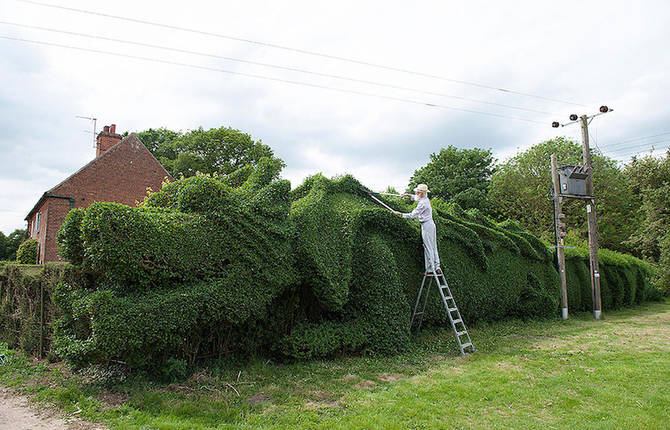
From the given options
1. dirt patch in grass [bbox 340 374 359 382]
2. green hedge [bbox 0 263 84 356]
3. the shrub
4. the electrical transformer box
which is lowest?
dirt patch in grass [bbox 340 374 359 382]

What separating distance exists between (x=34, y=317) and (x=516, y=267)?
11.9m

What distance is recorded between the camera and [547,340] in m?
9.72

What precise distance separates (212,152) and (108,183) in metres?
9.48

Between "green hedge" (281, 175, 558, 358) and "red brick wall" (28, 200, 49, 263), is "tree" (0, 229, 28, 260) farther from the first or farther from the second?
"green hedge" (281, 175, 558, 358)

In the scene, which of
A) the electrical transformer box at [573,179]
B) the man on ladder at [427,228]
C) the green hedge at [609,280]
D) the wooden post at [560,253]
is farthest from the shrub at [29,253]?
the green hedge at [609,280]

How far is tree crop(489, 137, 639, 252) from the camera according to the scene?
25.4m

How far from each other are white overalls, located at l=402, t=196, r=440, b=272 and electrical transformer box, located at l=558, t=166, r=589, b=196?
7.72 metres

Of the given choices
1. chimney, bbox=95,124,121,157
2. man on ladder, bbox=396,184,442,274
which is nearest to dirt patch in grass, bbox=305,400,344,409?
man on ladder, bbox=396,184,442,274

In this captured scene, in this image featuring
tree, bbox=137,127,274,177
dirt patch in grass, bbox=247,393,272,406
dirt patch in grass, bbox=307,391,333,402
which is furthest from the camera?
tree, bbox=137,127,274,177

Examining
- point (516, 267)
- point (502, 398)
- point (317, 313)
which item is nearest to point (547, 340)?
point (516, 267)

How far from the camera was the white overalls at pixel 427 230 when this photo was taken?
28.4 ft

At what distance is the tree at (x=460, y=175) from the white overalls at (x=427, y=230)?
63.3 ft

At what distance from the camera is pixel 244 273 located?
634 cm

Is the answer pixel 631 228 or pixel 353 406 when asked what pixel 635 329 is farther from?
pixel 631 228
